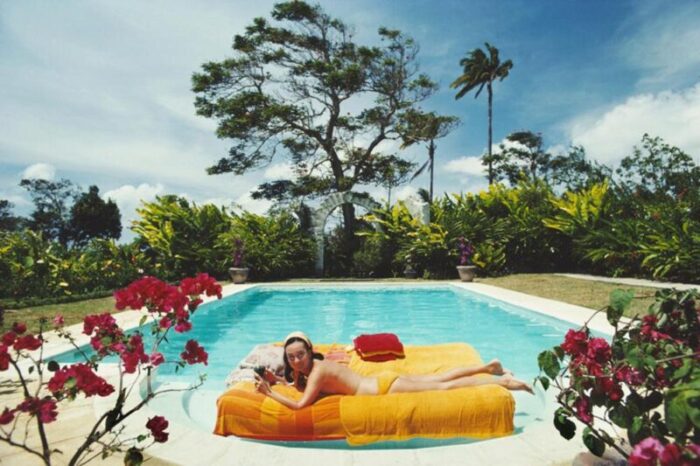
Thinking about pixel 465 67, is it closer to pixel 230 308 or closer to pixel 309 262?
pixel 309 262

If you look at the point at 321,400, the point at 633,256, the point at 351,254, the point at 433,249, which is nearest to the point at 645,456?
the point at 321,400

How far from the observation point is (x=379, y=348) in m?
4.59

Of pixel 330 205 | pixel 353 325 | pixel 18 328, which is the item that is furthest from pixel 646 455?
pixel 330 205

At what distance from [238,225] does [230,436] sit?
511 inches

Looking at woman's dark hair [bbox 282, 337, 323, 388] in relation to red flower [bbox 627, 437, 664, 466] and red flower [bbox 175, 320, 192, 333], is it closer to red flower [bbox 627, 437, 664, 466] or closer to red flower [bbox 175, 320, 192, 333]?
red flower [bbox 175, 320, 192, 333]

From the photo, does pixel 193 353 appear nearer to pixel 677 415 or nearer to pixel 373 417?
pixel 373 417

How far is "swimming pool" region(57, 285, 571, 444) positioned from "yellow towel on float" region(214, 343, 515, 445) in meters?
0.62

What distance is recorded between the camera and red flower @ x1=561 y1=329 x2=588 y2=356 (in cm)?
166

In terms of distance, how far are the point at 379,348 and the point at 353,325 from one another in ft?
13.2

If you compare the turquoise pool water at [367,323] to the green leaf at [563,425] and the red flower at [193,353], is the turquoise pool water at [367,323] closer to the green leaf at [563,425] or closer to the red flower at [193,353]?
the red flower at [193,353]

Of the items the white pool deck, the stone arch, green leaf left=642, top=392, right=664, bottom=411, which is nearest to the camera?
green leaf left=642, top=392, right=664, bottom=411

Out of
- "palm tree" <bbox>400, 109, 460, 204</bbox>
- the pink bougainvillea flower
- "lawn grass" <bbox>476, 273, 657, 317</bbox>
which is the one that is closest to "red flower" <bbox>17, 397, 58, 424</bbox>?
the pink bougainvillea flower

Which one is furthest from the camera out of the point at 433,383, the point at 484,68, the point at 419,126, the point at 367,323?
the point at 484,68

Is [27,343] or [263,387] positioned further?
[263,387]
